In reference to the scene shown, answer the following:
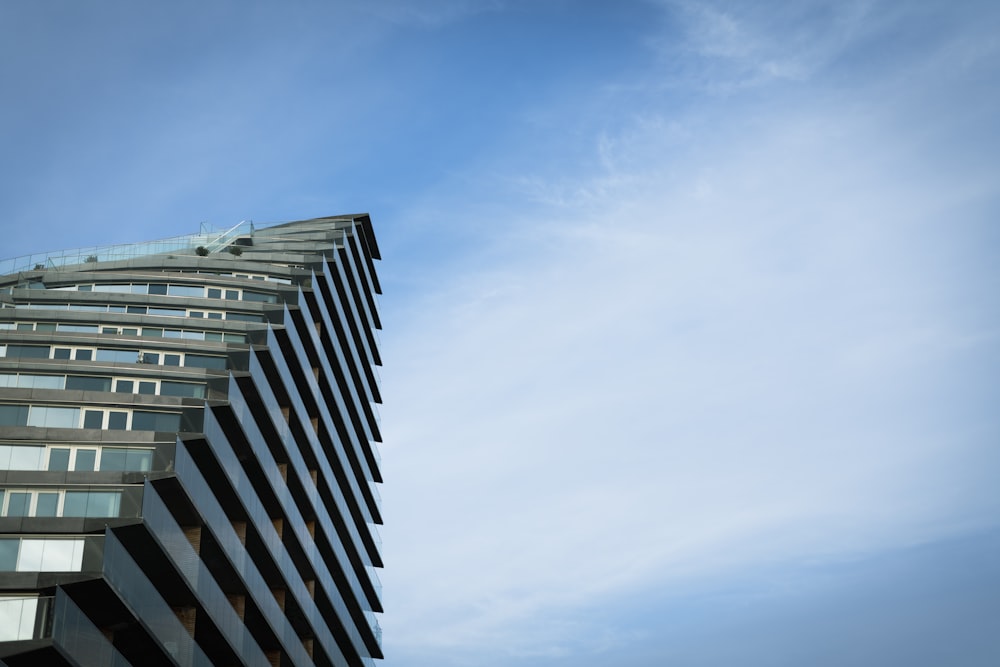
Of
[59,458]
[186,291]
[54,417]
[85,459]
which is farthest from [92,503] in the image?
[186,291]

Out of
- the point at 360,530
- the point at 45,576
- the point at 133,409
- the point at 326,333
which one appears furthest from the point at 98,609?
the point at 360,530

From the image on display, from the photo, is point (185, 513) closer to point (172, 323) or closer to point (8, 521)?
point (8, 521)

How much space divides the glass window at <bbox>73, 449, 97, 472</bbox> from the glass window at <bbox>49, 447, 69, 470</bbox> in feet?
1.33

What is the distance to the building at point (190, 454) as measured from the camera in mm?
42125

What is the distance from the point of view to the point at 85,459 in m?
49.5

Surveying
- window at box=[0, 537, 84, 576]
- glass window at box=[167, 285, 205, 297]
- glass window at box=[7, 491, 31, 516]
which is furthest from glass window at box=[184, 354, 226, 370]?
window at box=[0, 537, 84, 576]

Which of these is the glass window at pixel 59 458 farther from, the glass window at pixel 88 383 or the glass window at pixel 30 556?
the glass window at pixel 88 383

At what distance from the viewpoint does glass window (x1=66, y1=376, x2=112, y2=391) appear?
5744 cm

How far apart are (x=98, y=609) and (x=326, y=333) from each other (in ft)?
121

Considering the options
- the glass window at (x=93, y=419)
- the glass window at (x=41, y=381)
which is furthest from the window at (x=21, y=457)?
the glass window at (x=41, y=381)

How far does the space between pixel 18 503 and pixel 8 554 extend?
4279 millimetres

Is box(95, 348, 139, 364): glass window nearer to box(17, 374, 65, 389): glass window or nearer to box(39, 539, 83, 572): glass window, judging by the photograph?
box(17, 374, 65, 389): glass window

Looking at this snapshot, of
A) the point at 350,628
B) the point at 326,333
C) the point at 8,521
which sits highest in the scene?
the point at 326,333

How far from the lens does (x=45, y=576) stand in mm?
40000
